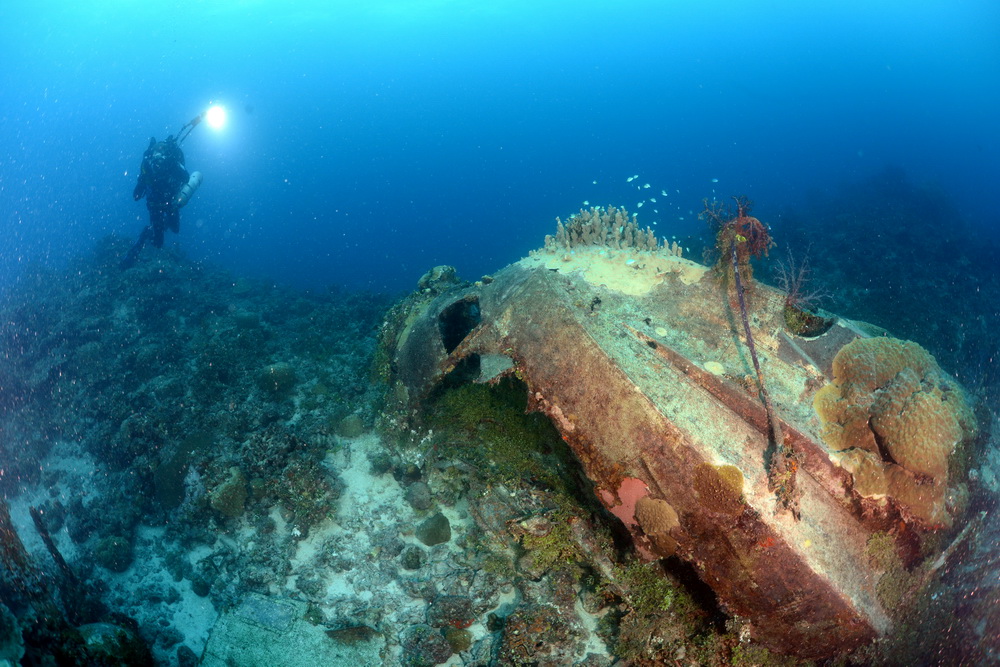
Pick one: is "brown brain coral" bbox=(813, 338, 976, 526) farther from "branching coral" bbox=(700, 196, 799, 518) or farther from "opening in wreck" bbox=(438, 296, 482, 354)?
"opening in wreck" bbox=(438, 296, 482, 354)

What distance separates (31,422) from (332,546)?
9.06 metres

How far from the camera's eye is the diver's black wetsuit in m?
17.5

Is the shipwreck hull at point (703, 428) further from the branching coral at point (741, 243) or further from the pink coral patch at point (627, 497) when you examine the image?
the branching coral at point (741, 243)

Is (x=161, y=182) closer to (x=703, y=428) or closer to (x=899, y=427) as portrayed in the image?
(x=703, y=428)

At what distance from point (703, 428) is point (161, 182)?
Answer: 20820 mm

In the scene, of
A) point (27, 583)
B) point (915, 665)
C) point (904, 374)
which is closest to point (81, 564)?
point (27, 583)

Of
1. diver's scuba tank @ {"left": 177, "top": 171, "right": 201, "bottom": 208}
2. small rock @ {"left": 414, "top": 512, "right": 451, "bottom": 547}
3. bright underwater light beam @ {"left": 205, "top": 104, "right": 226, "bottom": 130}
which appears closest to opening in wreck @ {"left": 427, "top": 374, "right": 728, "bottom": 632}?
small rock @ {"left": 414, "top": 512, "right": 451, "bottom": 547}

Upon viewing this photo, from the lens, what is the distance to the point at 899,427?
5.12 metres

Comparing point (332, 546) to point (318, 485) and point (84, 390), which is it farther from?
point (84, 390)

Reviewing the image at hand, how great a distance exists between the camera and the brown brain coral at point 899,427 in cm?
502

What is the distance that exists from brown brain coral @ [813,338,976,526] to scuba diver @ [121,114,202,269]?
20778mm

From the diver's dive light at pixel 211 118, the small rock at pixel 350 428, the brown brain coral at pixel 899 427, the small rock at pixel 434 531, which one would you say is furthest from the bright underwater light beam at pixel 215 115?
the brown brain coral at pixel 899 427

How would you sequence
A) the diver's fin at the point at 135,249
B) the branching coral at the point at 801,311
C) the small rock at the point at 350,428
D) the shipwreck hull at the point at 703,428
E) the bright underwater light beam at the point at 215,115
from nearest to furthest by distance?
the shipwreck hull at the point at 703,428 → the branching coral at the point at 801,311 → the small rock at the point at 350,428 → the diver's fin at the point at 135,249 → the bright underwater light beam at the point at 215,115

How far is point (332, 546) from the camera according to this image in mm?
7281
